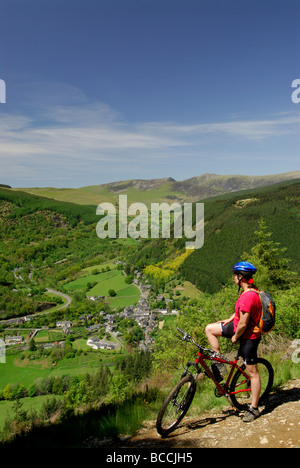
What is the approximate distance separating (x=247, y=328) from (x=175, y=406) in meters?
1.93

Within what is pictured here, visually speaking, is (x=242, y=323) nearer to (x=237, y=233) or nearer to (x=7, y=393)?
(x=7, y=393)

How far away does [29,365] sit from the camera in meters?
59.1

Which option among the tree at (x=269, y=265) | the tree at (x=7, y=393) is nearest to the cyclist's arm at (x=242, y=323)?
the tree at (x=269, y=265)

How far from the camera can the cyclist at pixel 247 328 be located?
454 cm

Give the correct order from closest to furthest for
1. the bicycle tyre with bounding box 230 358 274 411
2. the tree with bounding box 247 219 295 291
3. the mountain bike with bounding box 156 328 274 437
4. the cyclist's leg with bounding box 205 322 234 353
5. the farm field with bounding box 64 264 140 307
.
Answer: the mountain bike with bounding box 156 328 274 437, the cyclist's leg with bounding box 205 322 234 353, the bicycle tyre with bounding box 230 358 274 411, the tree with bounding box 247 219 295 291, the farm field with bounding box 64 264 140 307

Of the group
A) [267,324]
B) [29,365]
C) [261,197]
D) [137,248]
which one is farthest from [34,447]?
[261,197]

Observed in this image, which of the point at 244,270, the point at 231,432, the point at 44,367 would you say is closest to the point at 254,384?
the point at 231,432

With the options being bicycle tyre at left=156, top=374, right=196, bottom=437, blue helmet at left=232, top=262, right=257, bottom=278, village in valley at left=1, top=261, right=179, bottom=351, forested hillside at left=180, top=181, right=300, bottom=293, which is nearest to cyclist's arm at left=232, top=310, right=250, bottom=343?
blue helmet at left=232, top=262, right=257, bottom=278

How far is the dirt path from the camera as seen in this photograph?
12.9 feet

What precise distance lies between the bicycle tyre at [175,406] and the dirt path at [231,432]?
0.16m

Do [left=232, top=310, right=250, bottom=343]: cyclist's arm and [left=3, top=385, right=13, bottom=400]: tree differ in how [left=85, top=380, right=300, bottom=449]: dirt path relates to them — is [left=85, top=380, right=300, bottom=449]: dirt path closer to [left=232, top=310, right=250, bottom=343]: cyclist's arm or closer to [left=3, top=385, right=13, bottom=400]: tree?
[left=232, top=310, right=250, bottom=343]: cyclist's arm

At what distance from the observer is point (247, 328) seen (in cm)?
468

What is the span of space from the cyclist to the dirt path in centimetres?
32

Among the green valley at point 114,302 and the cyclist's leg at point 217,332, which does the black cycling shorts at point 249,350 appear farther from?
the green valley at point 114,302
